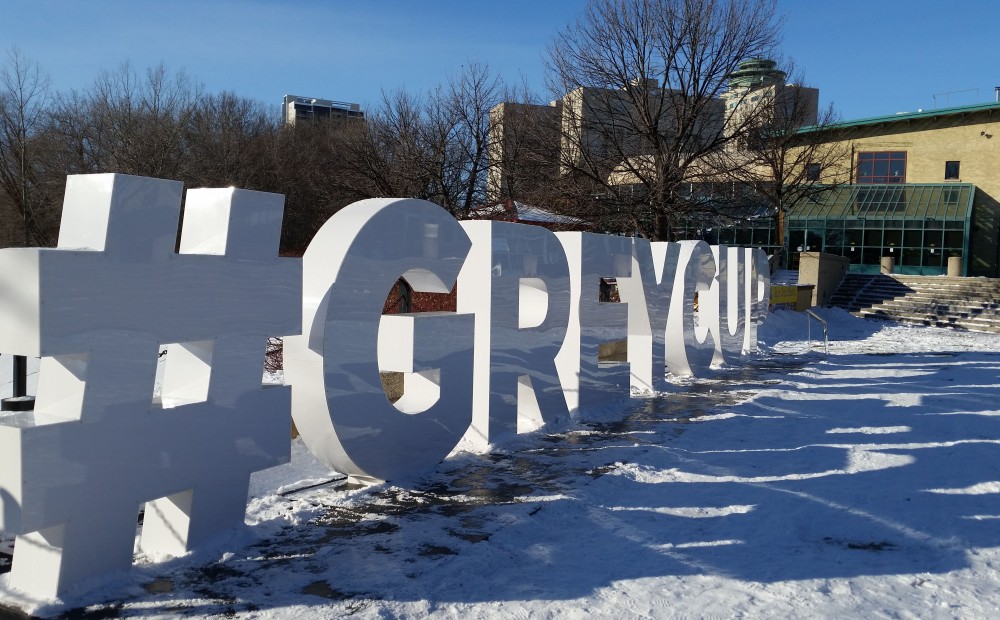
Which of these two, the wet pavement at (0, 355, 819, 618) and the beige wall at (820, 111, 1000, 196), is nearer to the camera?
the wet pavement at (0, 355, 819, 618)

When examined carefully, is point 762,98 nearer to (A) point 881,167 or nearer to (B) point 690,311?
(B) point 690,311

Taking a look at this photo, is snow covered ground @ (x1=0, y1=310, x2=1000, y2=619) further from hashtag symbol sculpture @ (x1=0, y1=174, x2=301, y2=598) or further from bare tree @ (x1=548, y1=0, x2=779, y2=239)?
bare tree @ (x1=548, y1=0, x2=779, y2=239)

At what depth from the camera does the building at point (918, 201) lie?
38062mm

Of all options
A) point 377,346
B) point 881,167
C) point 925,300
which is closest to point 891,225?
point 881,167

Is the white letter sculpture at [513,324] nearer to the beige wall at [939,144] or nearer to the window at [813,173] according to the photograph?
the window at [813,173]

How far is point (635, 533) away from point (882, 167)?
141 feet

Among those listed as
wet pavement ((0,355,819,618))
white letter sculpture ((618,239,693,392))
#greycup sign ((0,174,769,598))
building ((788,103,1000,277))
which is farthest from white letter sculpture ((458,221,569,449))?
building ((788,103,1000,277))

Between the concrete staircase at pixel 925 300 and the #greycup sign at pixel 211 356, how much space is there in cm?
2153

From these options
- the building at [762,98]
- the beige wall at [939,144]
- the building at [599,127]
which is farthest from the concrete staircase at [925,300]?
the beige wall at [939,144]

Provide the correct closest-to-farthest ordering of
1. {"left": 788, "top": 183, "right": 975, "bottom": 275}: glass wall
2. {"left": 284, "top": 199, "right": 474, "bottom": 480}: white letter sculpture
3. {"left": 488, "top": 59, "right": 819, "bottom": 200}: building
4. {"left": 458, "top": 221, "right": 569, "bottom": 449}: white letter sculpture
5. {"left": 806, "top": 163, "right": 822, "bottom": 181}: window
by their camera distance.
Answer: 1. {"left": 284, "top": 199, "right": 474, "bottom": 480}: white letter sculpture
2. {"left": 458, "top": 221, "right": 569, "bottom": 449}: white letter sculpture
3. {"left": 488, "top": 59, "right": 819, "bottom": 200}: building
4. {"left": 806, "top": 163, "right": 822, "bottom": 181}: window
5. {"left": 788, "top": 183, "right": 975, "bottom": 275}: glass wall

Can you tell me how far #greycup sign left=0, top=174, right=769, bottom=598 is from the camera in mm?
4410

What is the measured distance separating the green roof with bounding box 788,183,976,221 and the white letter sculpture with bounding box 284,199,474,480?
33816 mm

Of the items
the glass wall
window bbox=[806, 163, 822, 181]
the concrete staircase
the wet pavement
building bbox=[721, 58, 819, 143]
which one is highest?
building bbox=[721, 58, 819, 143]

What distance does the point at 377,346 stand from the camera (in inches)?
271
